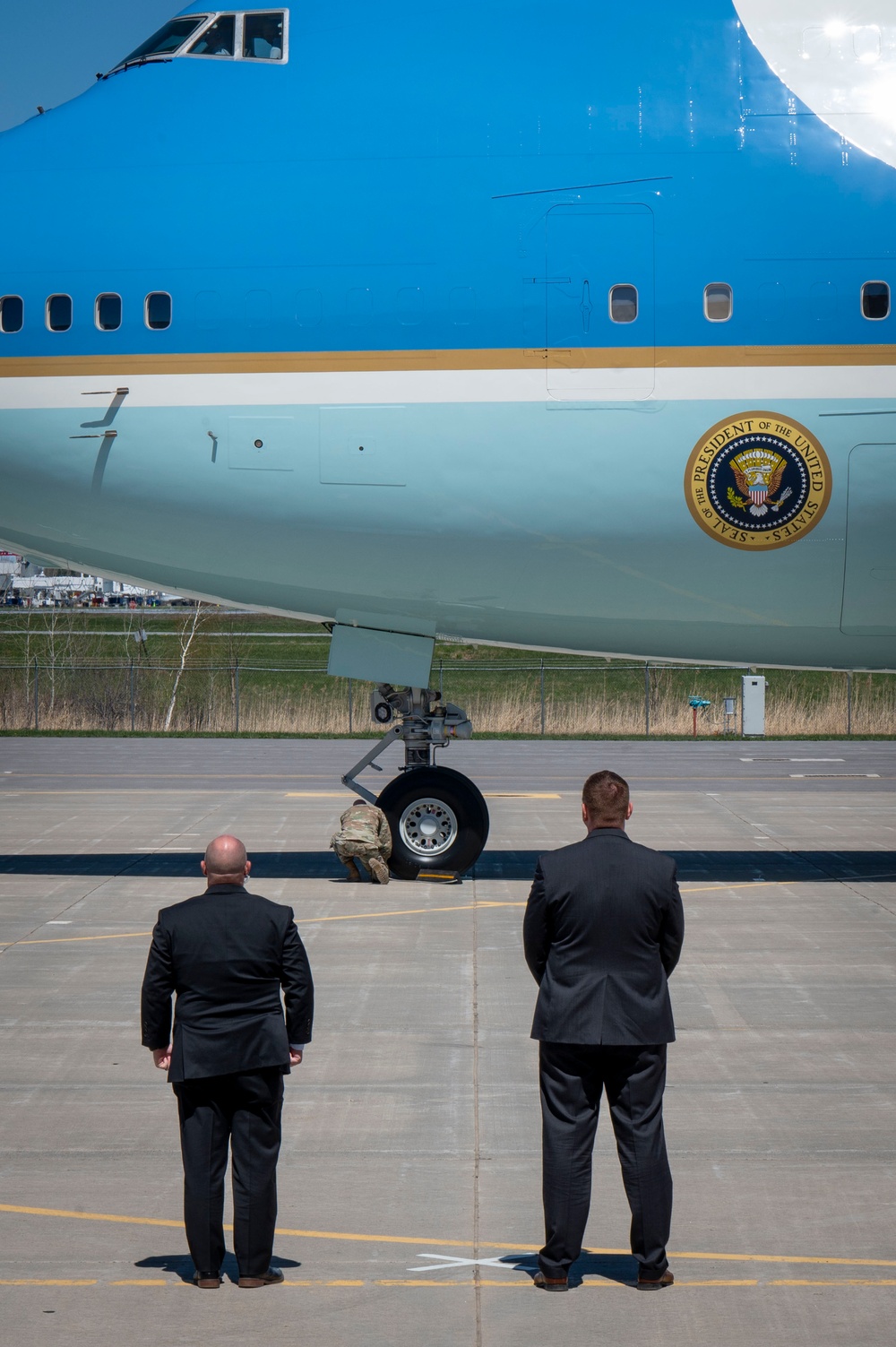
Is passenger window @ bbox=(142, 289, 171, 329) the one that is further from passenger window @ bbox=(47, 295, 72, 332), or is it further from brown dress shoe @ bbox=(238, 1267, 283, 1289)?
brown dress shoe @ bbox=(238, 1267, 283, 1289)

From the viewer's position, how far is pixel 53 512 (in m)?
12.8

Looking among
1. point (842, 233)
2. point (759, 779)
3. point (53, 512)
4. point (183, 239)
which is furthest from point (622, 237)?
point (759, 779)

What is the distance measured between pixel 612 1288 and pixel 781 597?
8.24m

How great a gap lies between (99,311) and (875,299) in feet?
21.3

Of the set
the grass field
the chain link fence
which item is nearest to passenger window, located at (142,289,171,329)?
the chain link fence

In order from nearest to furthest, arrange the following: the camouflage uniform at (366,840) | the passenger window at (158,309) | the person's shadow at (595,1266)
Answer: the person's shadow at (595,1266), the passenger window at (158,309), the camouflage uniform at (366,840)

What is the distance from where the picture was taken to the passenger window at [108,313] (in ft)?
40.5

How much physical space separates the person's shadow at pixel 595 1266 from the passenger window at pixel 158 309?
28.7ft

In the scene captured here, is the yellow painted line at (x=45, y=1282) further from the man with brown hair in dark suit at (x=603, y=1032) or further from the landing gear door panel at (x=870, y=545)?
the landing gear door panel at (x=870, y=545)

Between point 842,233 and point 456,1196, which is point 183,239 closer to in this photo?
point 842,233

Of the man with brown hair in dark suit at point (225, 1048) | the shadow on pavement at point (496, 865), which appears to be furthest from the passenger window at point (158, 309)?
the man with brown hair in dark suit at point (225, 1048)

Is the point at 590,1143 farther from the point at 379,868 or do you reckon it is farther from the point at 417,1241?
the point at 379,868

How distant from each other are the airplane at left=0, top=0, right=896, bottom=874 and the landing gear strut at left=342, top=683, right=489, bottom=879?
2338 millimetres

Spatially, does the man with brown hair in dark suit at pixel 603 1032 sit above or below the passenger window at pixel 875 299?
below
